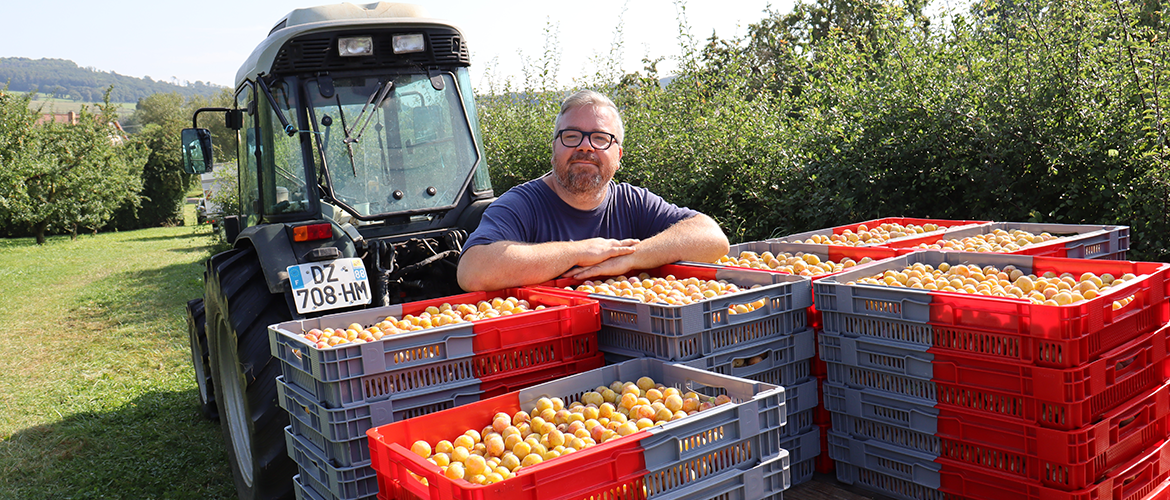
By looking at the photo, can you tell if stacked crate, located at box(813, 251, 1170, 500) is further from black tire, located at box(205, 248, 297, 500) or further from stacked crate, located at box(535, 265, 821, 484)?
black tire, located at box(205, 248, 297, 500)

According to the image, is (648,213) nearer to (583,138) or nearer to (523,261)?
(583,138)

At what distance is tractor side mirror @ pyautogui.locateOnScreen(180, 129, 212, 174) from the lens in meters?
5.19

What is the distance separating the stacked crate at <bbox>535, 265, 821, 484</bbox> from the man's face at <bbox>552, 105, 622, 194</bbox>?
0.95m

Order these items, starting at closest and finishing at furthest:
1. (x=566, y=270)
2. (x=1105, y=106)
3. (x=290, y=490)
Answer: (x=566, y=270)
(x=290, y=490)
(x=1105, y=106)

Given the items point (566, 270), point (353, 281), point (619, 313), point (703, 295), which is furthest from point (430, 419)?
point (353, 281)

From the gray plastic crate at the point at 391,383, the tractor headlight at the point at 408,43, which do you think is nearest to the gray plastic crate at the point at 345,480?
the gray plastic crate at the point at 391,383

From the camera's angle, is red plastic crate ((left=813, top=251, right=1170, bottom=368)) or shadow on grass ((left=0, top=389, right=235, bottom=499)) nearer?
red plastic crate ((left=813, top=251, right=1170, bottom=368))

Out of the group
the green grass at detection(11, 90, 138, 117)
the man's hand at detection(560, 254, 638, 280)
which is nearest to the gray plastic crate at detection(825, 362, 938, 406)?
the man's hand at detection(560, 254, 638, 280)

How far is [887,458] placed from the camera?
7.70 feet

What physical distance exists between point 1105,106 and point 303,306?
4.66 meters

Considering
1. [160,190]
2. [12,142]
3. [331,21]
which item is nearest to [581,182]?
[331,21]

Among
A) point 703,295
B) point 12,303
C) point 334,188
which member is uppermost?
point 334,188

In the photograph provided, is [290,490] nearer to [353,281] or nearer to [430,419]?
[353,281]

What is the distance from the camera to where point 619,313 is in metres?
2.47
